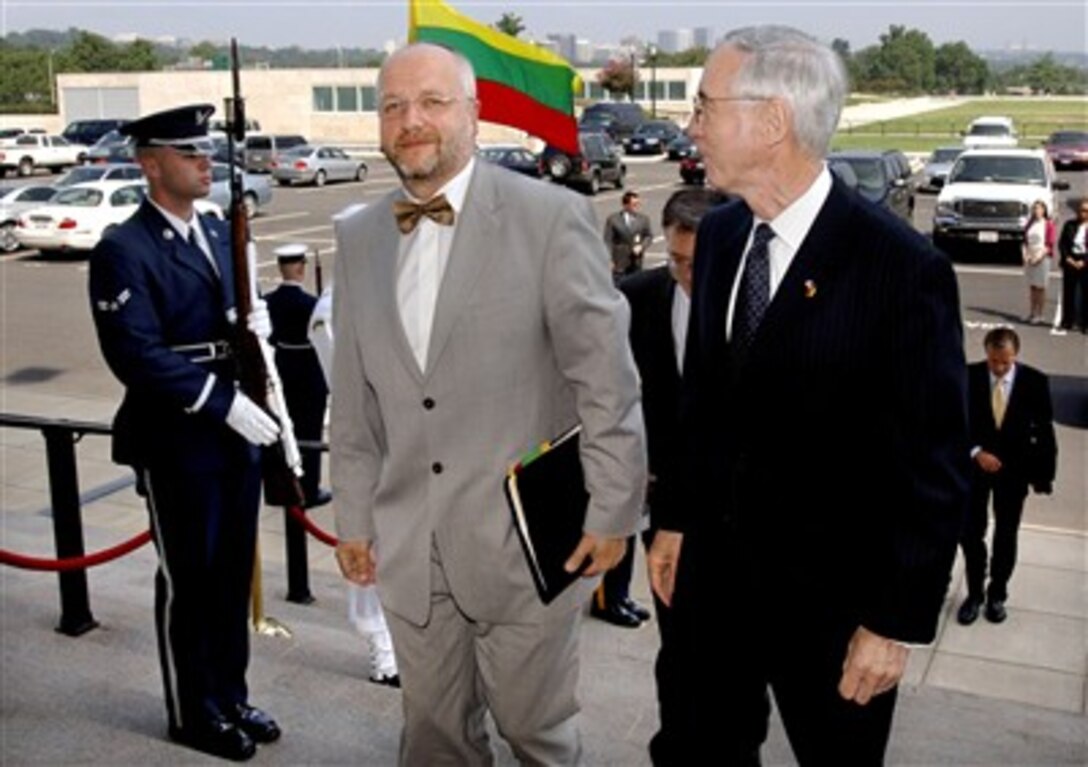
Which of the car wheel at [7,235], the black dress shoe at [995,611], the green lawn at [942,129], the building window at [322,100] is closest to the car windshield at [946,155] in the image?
the green lawn at [942,129]

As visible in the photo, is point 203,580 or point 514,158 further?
point 514,158

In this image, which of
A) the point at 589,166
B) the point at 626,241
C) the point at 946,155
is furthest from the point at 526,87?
the point at 946,155

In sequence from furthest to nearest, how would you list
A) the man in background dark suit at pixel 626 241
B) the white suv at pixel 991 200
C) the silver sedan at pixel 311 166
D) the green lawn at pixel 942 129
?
1. the green lawn at pixel 942 129
2. the silver sedan at pixel 311 166
3. the white suv at pixel 991 200
4. the man in background dark suit at pixel 626 241

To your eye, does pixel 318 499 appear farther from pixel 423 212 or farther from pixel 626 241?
pixel 423 212

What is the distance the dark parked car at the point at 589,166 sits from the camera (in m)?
30.2

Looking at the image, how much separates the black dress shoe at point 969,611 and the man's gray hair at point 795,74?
15.9ft

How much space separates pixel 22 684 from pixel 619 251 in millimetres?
10245

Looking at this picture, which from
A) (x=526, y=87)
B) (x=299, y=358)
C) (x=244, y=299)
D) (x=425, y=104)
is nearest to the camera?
(x=425, y=104)

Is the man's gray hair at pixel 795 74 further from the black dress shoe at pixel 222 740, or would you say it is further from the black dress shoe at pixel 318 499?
the black dress shoe at pixel 318 499

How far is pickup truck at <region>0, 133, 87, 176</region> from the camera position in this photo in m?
42.8

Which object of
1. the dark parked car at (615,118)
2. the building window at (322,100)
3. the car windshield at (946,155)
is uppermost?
the building window at (322,100)

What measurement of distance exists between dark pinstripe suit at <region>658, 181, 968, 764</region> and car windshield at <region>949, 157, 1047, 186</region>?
2158 cm

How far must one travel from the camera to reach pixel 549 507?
3.12 meters

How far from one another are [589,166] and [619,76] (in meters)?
43.9
